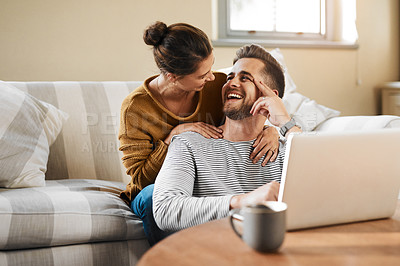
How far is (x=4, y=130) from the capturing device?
1.62 m

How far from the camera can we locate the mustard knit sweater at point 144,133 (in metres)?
1.51

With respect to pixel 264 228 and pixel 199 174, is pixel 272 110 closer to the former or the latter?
pixel 199 174

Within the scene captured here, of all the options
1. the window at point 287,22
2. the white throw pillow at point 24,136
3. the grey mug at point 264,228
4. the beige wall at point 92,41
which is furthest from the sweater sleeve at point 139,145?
the window at point 287,22

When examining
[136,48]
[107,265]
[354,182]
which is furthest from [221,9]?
[354,182]

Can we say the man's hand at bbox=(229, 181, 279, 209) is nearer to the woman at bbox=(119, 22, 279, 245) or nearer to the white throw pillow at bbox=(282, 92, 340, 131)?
the woman at bbox=(119, 22, 279, 245)

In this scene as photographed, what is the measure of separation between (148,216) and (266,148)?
0.42m

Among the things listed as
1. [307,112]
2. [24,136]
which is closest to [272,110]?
[307,112]

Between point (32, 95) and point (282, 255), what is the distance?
1.49 metres

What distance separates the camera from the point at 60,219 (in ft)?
4.50

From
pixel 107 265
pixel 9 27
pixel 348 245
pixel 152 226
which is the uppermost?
pixel 9 27

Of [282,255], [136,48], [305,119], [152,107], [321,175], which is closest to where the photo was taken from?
[282,255]

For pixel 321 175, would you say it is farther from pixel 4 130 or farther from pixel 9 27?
pixel 9 27

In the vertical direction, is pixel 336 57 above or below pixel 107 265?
above

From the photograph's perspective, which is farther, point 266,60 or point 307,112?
point 307,112
